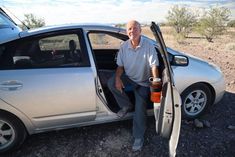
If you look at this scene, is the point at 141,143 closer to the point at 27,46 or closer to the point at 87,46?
the point at 87,46

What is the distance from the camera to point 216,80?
16.5ft

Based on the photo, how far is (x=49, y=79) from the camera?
4035 millimetres

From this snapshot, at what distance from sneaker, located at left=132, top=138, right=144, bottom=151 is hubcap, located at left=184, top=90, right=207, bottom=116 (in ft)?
3.49

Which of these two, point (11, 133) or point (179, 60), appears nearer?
point (11, 133)

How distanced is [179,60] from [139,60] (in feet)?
2.27

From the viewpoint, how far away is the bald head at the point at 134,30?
424cm

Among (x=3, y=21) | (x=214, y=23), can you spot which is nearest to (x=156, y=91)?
(x=3, y=21)

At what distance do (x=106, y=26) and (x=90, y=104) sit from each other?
1134 mm

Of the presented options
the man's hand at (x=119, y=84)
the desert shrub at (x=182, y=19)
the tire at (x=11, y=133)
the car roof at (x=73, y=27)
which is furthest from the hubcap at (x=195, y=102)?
the desert shrub at (x=182, y=19)

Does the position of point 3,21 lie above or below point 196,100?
above

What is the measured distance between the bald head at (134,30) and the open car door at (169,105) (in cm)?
59

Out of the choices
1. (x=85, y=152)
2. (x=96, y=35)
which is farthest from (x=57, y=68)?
(x=85, y=152)

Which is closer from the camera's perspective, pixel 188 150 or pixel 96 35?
pixel 188 150

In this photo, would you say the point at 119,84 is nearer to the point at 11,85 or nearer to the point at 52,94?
the point at 52,94
